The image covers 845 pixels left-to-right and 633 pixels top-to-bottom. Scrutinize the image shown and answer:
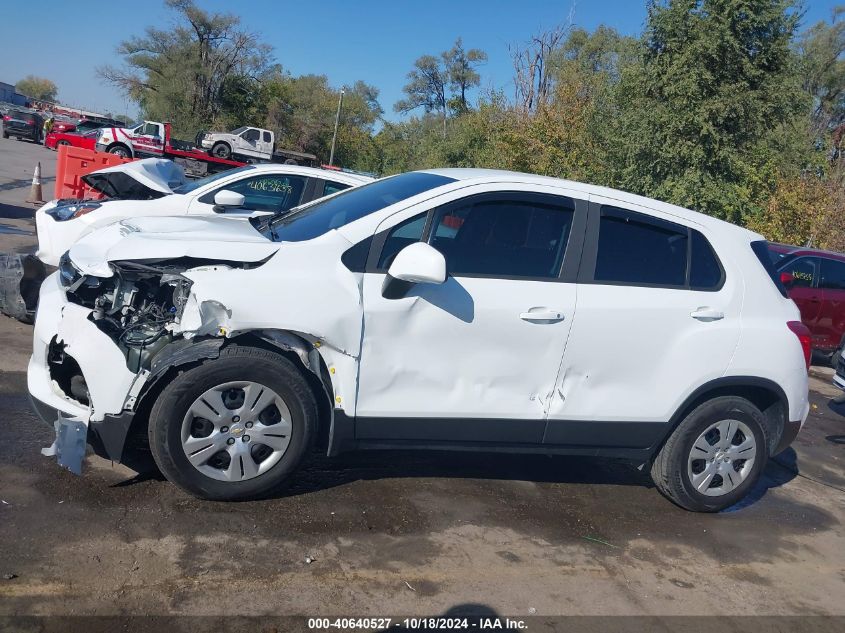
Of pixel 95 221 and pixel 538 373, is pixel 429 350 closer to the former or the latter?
pixel 538 373

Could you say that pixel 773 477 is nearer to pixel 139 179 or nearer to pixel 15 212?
pixel 139 179

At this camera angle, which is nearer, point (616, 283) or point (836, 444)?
point (616, 283)

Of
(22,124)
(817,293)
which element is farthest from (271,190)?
(22,124)

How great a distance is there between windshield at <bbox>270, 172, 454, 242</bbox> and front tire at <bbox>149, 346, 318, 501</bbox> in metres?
0.84

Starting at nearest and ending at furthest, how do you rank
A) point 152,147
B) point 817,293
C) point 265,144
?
point 817,293
point 152,147
point 265,144

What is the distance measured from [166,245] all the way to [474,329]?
1.73 meters

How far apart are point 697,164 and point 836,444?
8.89 meters

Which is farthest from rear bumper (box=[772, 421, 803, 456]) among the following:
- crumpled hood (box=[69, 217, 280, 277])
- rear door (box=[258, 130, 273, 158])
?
rear door (box=[258, 130, 273, 158])

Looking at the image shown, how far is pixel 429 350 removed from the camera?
166 inches

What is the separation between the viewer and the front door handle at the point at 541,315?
4.32 metres

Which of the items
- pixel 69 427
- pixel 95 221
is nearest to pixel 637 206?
pixel 69 427

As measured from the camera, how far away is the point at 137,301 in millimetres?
4109

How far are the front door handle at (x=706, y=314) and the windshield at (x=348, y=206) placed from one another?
5.67 ft

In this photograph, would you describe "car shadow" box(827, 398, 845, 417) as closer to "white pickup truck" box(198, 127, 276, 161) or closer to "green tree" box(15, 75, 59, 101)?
"white pickup truck" box(198, 127, 276, 161)
